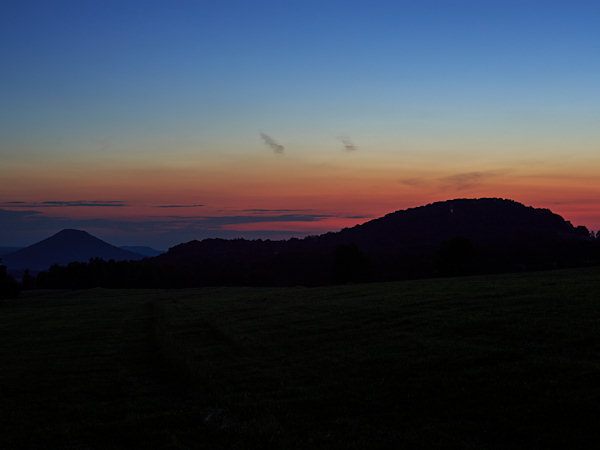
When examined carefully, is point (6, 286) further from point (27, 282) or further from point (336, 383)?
point (27, 282)

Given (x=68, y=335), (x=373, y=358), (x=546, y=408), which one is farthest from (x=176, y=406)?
(x=68, y=335)

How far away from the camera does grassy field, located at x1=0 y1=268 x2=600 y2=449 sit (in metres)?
13.1

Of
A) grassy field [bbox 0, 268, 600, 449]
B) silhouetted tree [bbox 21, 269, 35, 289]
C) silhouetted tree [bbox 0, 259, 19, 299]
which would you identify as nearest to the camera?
grassy field [bbox 0, 268, 600, 449]

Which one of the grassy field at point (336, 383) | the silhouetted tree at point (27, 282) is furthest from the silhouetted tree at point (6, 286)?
the silhouetted tree at point (27, 282)

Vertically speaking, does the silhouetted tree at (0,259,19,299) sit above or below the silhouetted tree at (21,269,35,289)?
above

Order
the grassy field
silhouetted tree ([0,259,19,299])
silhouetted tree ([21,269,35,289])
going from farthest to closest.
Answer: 1. silhouetted tree ([21,269,35,289])
2. silhouetted tree ([0,259,19,299])
3. the grassy field

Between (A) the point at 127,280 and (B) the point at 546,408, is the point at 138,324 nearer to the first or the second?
(B) the point at 546,408

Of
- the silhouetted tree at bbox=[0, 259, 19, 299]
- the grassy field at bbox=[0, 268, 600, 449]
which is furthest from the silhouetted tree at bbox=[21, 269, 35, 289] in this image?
the grassy field at bbox=[0, 268, 600, 449]

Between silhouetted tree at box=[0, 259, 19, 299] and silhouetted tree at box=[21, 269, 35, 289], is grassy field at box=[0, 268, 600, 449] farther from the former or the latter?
silhouetted tree at box=[21, 269, 35, 289]

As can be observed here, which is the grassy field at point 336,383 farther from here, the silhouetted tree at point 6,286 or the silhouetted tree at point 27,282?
the silhouetted tree at point 27,282

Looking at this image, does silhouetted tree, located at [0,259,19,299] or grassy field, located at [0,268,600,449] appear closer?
Answer: grassy field, located at [0,268,600,449]

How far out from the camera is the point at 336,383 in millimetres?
18078

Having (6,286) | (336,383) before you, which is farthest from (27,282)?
(336,383)

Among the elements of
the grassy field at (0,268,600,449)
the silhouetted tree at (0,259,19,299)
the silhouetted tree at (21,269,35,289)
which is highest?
the grassy field at (0,268,600,449)
